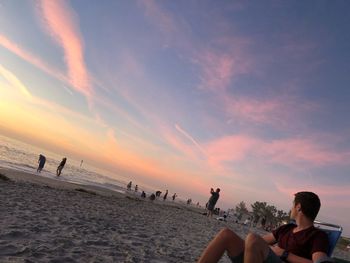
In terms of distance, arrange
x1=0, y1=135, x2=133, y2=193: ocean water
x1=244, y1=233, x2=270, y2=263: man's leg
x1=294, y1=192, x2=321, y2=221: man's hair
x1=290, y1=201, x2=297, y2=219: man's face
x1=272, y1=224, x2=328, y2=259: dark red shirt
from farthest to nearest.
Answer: x1=0, y1=135, x2=133, y2=193: ocean water, x1=290, y1=201, x2=297, y2=219: man's face, x1=294, y1=192, x2=321, y2=221: man's hair, x1=272, y1=224, x2=328, y2=259: dark red shirt, x1=244, y1=233, x2=270, y2=263: man's leg

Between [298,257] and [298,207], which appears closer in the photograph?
[298,257]

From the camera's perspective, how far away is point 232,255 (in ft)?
10.9

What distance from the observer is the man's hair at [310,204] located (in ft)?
11.2

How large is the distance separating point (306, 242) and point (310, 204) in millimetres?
366

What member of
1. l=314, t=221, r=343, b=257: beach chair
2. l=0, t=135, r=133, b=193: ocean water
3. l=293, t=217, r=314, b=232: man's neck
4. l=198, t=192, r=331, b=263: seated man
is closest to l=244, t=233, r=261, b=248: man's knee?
l=198, t=192, r=331, b=263: seated man

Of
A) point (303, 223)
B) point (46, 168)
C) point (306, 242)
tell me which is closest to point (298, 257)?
point (306, 242)

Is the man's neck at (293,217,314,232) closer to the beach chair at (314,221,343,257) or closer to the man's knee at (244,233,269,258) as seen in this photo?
the beach chair at (314,221,343,257)

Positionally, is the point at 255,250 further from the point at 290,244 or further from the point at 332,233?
the point at 332,233

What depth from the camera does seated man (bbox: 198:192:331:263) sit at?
3.07m

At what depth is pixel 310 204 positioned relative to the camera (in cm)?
342

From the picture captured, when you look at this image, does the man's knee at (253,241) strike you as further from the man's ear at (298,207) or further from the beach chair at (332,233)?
the beach chair at (332,233)

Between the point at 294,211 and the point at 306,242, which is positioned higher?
the point at 294,211

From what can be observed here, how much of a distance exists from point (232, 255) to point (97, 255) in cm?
292

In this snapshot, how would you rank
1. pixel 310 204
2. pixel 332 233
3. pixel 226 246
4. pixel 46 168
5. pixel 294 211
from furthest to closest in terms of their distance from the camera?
pixel 46 168 → pixel 332 233 → pixel 294 211 → pixel 310 204 → pixel 226 246
